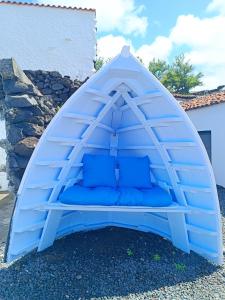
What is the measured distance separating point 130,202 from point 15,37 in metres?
9.21

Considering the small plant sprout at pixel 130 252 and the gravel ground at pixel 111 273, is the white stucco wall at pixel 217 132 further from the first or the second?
the small plant sprout at pixel 130 252

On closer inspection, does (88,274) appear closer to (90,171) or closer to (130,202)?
(130,202)

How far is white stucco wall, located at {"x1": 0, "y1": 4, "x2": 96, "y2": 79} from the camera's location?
10.5m

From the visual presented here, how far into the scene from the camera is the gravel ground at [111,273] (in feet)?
10.9

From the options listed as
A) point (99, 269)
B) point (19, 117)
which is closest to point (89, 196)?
point (99, 269)

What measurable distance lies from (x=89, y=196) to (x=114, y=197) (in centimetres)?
35

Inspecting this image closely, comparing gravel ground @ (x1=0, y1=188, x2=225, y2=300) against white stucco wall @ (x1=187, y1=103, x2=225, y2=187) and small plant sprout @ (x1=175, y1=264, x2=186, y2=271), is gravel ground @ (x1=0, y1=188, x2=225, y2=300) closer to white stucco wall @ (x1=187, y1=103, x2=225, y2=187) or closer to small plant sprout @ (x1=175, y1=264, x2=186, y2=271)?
small plant sprout @ (x1=175, y1=264, x2=186, y2=271)

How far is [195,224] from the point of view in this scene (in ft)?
13.6

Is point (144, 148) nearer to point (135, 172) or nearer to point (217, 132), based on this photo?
point (135, 172)

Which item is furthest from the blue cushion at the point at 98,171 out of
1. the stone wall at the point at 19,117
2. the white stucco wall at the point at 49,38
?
the white stucco wall at the point at 49,38

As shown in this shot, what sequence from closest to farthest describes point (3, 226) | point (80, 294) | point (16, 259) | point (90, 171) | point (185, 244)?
point (80, 294)
point (16, 259)
point (185, 244)
point (90, 171)
point (3, 226)

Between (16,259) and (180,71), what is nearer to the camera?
(16,259)

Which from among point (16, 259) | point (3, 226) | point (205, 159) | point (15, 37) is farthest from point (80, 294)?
point (15, 37)

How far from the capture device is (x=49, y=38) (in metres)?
10.8
